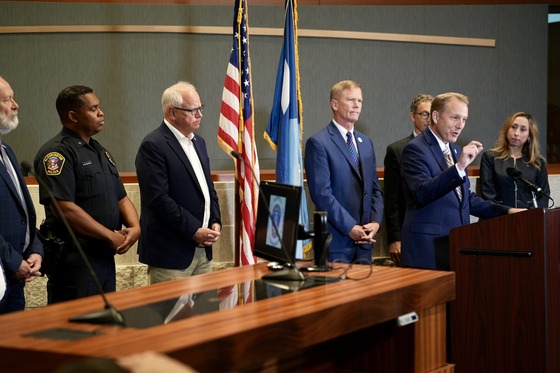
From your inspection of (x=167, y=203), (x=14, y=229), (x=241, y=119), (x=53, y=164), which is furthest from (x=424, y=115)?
(x=14, y=229)

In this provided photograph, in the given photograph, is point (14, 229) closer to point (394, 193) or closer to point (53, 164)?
point (53, 164)

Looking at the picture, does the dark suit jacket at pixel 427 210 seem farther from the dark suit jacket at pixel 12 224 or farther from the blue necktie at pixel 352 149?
the dark suit jacket at pixel 12 224

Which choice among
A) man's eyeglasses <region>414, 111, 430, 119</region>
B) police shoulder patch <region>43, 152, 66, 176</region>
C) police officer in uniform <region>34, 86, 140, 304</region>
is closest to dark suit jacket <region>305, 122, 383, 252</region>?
man's eyeglasses <region>414, 111, 430, 119</region>

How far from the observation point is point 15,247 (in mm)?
3670

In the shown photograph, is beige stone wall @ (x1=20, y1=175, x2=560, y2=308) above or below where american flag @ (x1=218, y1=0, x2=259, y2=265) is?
below

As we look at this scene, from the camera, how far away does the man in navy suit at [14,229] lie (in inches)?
140

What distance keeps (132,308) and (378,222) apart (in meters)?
2.54

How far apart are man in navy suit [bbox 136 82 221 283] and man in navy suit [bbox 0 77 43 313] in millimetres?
735

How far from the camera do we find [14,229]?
3.66 meters

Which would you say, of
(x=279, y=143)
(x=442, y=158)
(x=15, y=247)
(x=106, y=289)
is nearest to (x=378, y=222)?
(x=442, y=158)

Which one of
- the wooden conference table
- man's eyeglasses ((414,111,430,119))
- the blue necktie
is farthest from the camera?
man's eyeglasses ((414,111,430,119))

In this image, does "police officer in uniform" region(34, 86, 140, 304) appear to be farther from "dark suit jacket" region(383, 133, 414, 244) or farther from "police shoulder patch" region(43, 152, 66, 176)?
"dark suit jacket" region(383, 133, 414, 244)

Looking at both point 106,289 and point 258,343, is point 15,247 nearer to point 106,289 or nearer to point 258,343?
point 106,289

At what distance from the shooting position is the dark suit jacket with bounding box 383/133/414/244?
18.1ft
